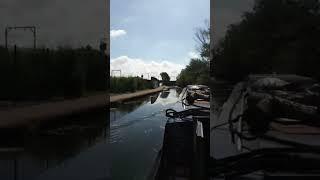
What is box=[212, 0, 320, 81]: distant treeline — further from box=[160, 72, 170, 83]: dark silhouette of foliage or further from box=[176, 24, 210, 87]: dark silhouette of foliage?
box=[160, 72, 170, 83]: dark silhouette of foliage

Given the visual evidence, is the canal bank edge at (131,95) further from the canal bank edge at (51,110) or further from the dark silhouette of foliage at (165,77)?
the dark silhouette of foliage at (165,77)

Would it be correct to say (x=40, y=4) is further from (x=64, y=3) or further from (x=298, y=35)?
(x=298, y=35)

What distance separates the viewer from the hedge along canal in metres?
2.00

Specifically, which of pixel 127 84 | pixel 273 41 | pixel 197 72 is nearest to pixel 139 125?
pixel 127 84

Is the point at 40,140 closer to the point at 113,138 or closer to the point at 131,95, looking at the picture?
the point at 131,95

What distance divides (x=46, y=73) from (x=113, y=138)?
435 mm

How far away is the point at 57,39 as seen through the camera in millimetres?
1822

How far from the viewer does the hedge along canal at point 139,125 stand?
200 cm

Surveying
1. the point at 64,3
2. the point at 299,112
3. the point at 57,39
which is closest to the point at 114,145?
the point at 57,39

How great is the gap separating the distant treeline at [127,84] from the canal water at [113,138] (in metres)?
0.07

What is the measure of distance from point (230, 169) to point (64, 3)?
0.92 m

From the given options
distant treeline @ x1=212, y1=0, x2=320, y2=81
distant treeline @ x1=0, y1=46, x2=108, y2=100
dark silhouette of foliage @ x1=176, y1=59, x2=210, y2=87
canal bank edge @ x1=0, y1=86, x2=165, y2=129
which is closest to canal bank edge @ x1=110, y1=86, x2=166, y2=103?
canal bank edge @ x1=0, y1=86, x2=165, y2=129

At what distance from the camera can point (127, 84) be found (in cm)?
225

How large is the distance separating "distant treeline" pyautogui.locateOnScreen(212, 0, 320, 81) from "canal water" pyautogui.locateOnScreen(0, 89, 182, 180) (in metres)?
0.59
